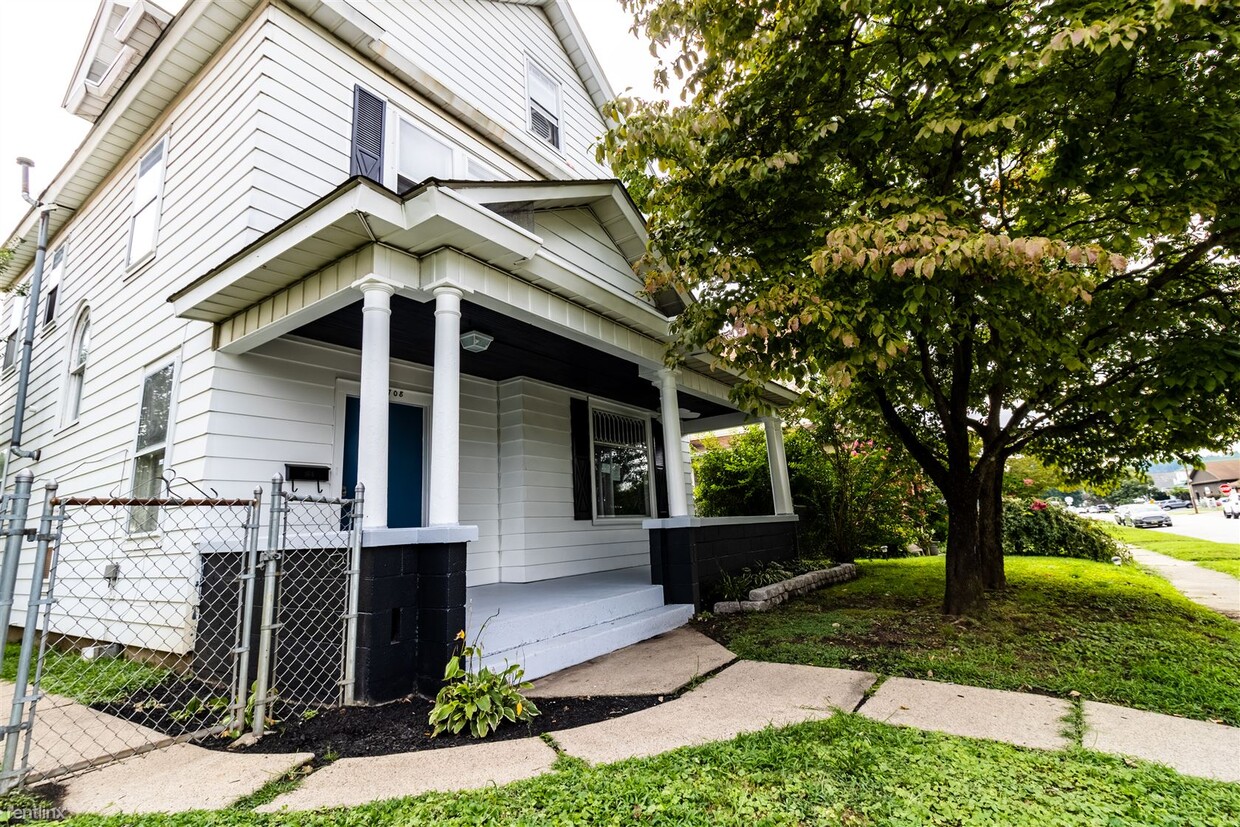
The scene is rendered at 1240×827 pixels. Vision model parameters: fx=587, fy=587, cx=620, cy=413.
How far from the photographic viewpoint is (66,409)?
735 cm

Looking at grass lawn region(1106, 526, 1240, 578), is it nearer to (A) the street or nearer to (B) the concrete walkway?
(B) the concrete walkway

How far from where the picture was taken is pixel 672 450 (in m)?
6.21

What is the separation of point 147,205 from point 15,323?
6.40 m

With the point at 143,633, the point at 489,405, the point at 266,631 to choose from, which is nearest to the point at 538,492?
the point at 489,405

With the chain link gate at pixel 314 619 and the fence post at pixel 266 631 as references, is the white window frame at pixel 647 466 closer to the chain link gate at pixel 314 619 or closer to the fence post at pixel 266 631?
the chain link gate at pixel 314 619

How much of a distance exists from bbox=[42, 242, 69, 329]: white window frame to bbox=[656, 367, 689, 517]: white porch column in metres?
8.65

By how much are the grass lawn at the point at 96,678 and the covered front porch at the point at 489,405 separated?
195cm

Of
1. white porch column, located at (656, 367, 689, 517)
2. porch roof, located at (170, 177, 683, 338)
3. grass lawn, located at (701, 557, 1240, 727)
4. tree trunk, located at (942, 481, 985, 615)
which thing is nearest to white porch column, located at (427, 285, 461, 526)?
porch roof, located at (170, 177, 683, 338)

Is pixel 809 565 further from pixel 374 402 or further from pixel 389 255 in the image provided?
pixel 389 255

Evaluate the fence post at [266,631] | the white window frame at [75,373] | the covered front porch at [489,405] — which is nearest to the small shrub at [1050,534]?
the covered front porch at [489,405]

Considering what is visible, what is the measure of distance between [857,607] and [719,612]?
156 centimetres

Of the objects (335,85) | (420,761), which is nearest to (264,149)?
(335,85)

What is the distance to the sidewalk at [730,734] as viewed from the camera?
2.49 metres

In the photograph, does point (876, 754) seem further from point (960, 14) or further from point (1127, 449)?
point (1127, 449)
